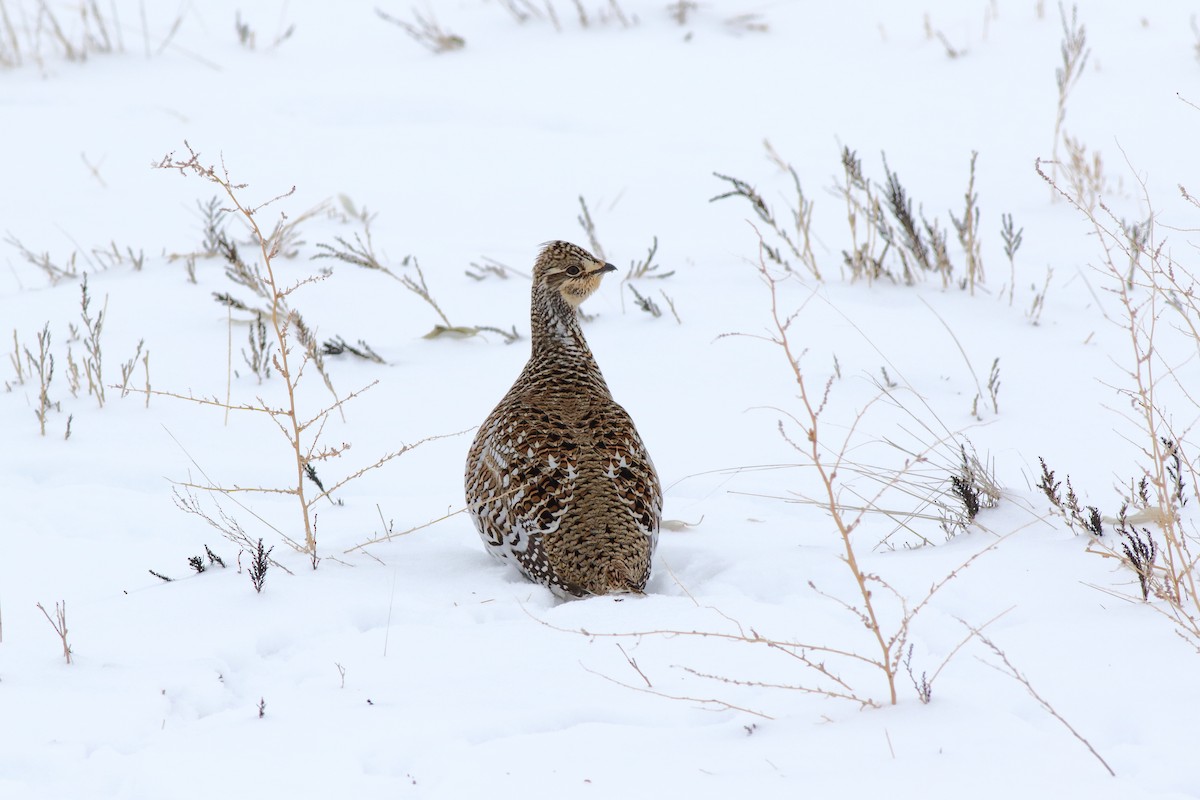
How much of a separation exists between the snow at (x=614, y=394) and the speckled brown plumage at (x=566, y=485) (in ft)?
0.56

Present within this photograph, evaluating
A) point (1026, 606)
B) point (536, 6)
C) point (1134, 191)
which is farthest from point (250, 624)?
point (536, 6)

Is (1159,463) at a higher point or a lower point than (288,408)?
higher

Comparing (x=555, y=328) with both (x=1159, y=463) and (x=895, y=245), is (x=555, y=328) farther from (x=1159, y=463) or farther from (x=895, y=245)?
(x=895, y=245)

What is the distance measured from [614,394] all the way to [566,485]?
2230mm

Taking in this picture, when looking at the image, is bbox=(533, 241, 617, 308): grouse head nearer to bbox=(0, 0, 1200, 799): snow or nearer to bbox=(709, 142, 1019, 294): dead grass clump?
bbox=(0, 0, 1200, 799): snow

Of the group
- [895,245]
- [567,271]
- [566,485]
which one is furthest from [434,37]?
[566,485]

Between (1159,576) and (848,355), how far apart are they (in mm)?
3075

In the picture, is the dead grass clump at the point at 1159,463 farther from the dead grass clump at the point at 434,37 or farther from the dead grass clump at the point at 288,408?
the dead grass clump at the point at 434,37

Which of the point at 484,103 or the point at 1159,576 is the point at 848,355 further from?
the point at 484,103

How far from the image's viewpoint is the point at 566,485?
4223 mm

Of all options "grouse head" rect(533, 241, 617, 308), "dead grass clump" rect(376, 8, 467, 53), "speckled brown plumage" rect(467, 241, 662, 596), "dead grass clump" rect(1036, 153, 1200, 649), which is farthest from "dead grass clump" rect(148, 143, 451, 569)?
"dead grass clump" rect(376, 8, 467, 53)

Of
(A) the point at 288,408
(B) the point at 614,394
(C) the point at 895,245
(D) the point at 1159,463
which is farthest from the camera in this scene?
(C) the point at 895,245

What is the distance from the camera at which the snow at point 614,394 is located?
293cm

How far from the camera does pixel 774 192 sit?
8977mm
